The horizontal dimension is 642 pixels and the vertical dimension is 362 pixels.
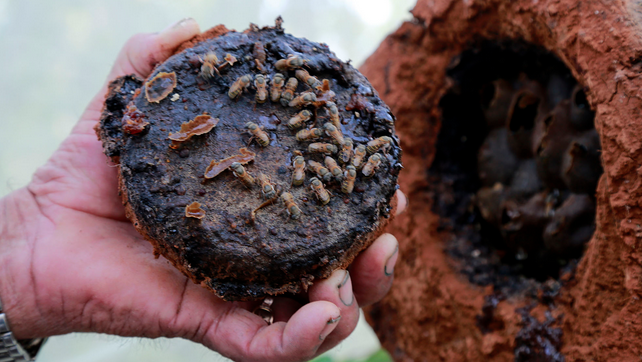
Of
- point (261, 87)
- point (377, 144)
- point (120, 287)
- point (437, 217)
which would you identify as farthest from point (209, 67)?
point (437, 217)

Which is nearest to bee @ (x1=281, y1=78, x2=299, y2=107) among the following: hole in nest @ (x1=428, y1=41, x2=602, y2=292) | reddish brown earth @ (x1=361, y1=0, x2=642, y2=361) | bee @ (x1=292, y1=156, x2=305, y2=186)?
bee @ (x1=292, y1=156, x2=305, y2=186)

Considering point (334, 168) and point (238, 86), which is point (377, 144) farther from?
point (238, 86)

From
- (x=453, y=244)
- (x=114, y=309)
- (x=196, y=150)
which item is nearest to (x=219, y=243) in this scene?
(x=196, y=150)

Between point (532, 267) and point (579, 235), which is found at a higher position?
point (579, 235)

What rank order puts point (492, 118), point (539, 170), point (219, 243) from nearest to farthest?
point (219, 243)
point (539, 170)
point (492, 118)

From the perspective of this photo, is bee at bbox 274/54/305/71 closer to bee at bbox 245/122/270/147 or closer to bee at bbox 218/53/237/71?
bee at bbox 218/53/237/71

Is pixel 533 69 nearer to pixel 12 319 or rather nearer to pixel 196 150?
pixel 196 150
